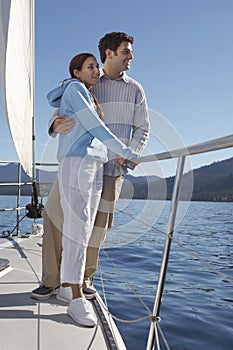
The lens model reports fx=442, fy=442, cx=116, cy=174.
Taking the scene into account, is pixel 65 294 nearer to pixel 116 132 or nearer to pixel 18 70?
pixel 116 132

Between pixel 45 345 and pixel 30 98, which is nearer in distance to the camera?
pixel 45 345

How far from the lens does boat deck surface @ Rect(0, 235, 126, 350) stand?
49.8 inches

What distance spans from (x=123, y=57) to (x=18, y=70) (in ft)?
1.55

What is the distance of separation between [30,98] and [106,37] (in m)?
0.67

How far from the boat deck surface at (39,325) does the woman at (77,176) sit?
7cm

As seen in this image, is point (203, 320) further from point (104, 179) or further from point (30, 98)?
point (30, 98)

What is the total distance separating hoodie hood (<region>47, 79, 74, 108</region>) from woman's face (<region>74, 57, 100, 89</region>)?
0.06 meters

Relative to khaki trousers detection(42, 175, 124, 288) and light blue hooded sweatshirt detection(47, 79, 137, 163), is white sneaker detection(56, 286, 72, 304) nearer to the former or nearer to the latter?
khaki trousers detection(42, 175, 124, 288)

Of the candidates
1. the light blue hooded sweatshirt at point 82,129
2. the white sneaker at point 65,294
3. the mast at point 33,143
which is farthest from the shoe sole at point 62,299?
the mast at point 33,143

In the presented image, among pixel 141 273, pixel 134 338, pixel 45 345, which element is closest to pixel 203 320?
pixel 134 338

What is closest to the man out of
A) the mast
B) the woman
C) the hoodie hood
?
the woman

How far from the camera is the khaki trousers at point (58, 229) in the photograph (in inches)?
67.2

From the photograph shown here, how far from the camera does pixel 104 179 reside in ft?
5.77

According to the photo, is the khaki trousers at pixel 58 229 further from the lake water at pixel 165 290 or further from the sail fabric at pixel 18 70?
the sail fabric at pixel 18 70
